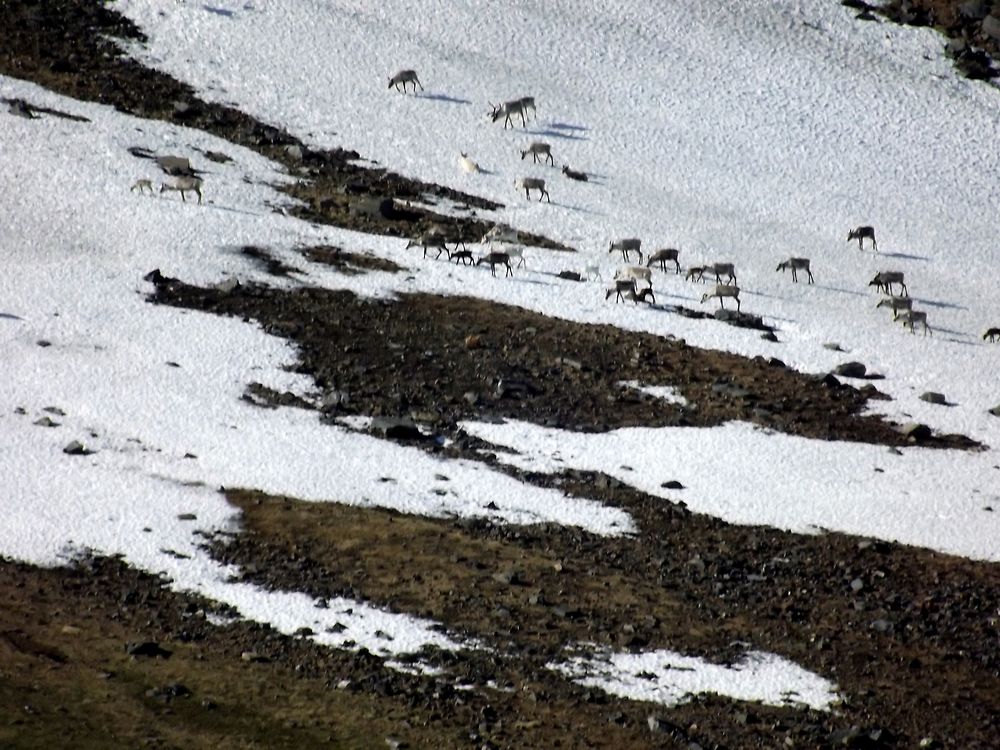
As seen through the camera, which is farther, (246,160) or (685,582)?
(246,160)

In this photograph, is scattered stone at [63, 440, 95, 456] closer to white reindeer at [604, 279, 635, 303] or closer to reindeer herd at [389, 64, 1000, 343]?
reindeer herd at [389, 64, 1000, 343]

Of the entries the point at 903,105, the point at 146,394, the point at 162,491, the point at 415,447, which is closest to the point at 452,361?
the point at 415,447

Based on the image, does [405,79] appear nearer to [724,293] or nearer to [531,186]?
[531,186]

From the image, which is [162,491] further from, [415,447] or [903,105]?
[903,105]

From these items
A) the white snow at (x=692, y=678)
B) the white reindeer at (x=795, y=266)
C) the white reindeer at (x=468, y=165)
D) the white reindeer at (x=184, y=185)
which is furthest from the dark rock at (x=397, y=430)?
the white reindeer at (x=468, y=165)

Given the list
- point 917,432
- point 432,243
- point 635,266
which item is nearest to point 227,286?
point 432,243
